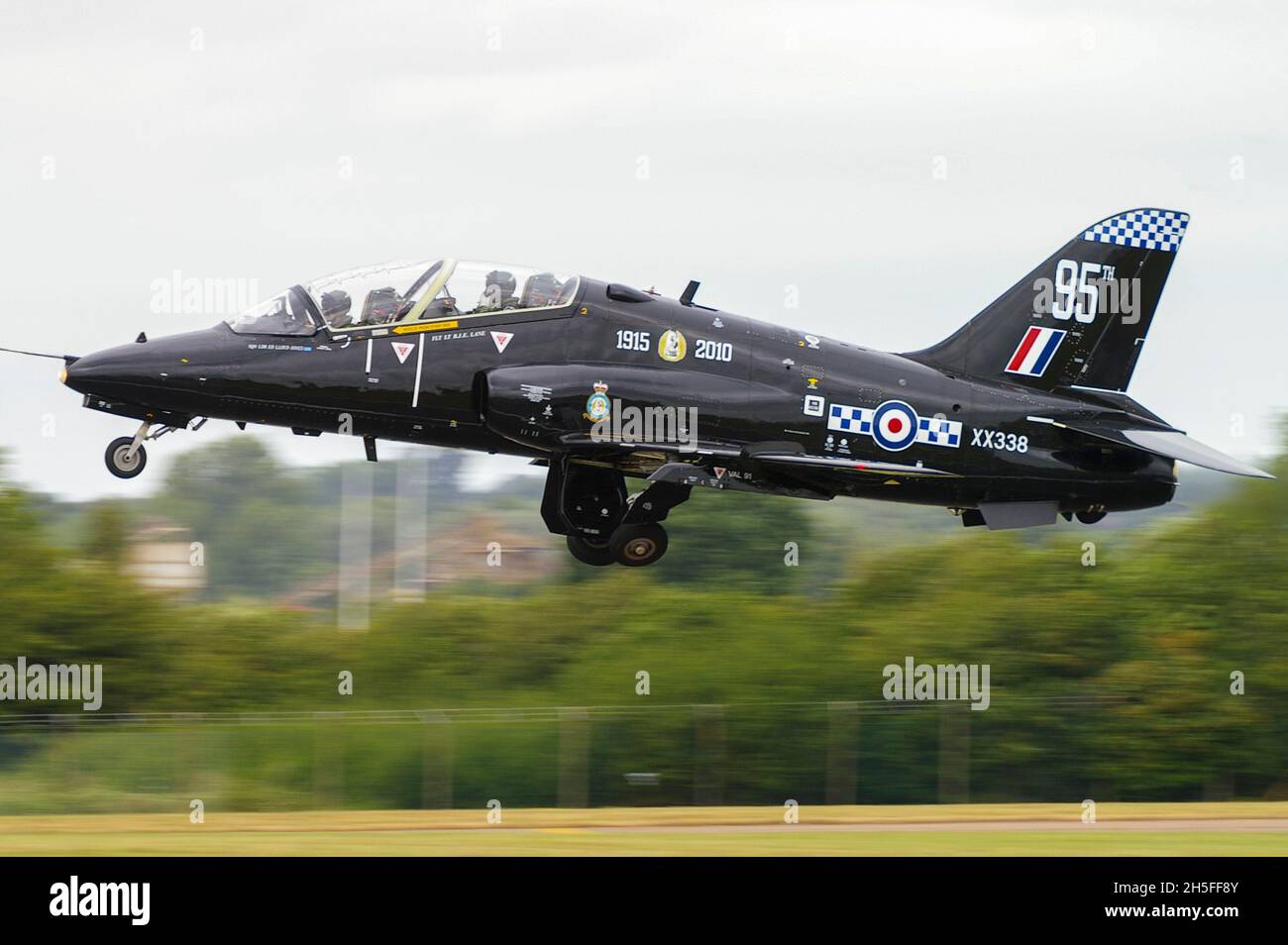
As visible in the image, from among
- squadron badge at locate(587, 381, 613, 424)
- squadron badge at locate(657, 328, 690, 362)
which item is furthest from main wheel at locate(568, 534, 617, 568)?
squadron badge at locate(657, 328, 690, 362)

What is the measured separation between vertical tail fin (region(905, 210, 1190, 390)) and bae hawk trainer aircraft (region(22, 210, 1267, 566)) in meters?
0.03

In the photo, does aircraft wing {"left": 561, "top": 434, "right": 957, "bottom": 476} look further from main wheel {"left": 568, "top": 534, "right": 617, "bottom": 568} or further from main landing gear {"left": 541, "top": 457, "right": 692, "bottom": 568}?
main wheel {"left": 568, "top": 534, "right": 617, "bottom": 568}

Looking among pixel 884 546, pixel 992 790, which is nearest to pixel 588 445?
pixel 992 790

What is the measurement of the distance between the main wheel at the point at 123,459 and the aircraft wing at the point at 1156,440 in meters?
11.7

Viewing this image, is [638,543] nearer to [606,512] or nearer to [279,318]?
→ [606,512]

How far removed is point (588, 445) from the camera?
20.5 m

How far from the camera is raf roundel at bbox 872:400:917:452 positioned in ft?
70.8

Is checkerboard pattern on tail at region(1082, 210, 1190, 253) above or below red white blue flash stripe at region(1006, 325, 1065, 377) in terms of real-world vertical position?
above

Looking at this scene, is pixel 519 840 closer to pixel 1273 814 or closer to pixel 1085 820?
pixel 1085 820

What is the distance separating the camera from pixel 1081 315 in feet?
77.0

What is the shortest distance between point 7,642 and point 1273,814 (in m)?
29.8

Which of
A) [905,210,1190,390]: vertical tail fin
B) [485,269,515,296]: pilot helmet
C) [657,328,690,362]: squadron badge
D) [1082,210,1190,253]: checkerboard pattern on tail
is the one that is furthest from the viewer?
[1082,210,1190,253]: checkerboard pattern on tail

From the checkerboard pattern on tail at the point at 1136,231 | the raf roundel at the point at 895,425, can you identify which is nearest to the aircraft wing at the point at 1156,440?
the raf roundel at the point at 895,425

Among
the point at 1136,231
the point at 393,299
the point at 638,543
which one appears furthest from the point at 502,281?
the point at 1136,231
